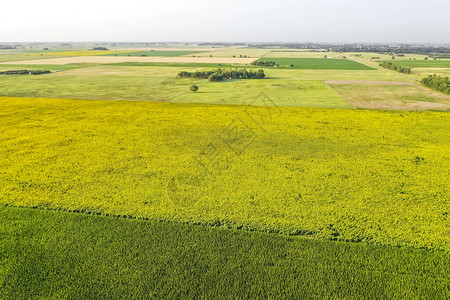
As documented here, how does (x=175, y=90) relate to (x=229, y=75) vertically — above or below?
below

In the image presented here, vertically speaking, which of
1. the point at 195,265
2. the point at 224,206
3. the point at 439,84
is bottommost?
the point at 195,265

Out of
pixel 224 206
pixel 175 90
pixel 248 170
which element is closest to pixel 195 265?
pixel 224 206

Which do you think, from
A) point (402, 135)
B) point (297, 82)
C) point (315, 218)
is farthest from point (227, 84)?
point (315, 218)

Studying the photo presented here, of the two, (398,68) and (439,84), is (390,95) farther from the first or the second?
(398,68)

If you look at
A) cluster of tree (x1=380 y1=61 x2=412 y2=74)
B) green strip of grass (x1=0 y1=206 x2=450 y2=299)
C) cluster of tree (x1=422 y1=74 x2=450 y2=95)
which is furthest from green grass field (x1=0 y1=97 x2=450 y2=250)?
cluster of tree (x1=380 y1=61 x2=412 y2=74)

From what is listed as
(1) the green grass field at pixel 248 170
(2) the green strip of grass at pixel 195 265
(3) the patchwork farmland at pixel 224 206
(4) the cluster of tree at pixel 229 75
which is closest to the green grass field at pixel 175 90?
(4) the cluster of tree at pixel 229 75

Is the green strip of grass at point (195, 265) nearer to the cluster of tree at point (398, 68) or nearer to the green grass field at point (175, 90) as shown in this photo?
the green grass field at point (175, 90)

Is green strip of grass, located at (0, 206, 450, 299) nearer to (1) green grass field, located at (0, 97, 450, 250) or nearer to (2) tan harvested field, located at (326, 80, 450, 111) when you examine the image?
(1) green grass field, located at (0, 97, 450, 250)
